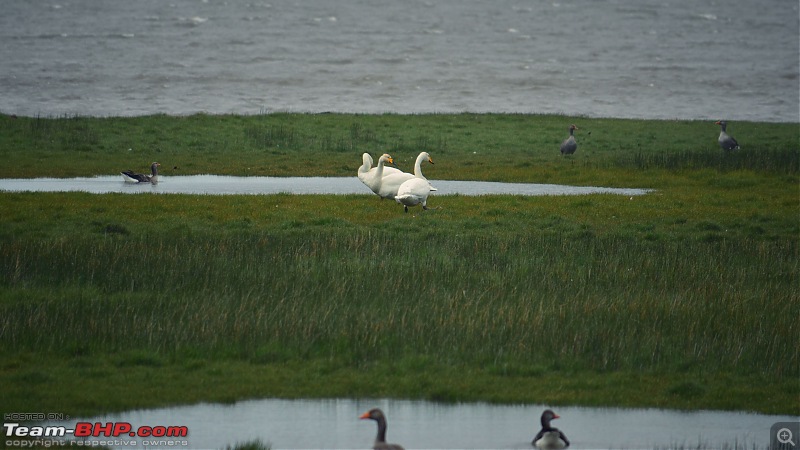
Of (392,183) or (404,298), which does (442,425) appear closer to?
(404,298)

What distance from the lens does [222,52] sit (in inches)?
3863

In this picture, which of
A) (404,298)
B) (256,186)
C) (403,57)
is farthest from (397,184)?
(403,57)

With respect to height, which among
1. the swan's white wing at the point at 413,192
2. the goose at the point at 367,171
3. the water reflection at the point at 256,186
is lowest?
the water reflection at the point at 256,186

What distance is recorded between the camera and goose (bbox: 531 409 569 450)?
10414mm

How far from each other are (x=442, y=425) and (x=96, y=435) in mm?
3562

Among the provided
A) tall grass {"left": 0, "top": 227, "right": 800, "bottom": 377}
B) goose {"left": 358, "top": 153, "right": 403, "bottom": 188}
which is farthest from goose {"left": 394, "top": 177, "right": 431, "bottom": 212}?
tall grass {"left": 0, "top": 227, "right": 800, "bottom": 377}

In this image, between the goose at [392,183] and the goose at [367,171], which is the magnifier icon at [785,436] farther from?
the goose at [367,171]

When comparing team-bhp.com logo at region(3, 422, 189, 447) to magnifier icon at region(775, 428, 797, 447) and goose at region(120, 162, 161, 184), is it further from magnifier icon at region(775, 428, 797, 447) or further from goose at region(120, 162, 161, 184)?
goose at region(120, 162, 161, 184)

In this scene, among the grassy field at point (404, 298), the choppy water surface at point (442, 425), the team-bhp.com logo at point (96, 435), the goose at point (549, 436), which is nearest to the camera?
the team-bhp.com logo at point (96, 435)

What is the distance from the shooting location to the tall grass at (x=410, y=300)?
13.6 m

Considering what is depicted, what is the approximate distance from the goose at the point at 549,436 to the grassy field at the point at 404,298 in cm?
157

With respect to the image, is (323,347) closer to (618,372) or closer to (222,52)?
(618,372)

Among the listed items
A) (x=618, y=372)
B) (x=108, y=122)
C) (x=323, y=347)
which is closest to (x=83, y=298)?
(x=323, y=347)

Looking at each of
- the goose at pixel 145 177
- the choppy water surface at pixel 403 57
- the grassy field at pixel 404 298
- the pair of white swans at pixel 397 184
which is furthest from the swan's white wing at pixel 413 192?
the choppy water surface at pixel 403 57
